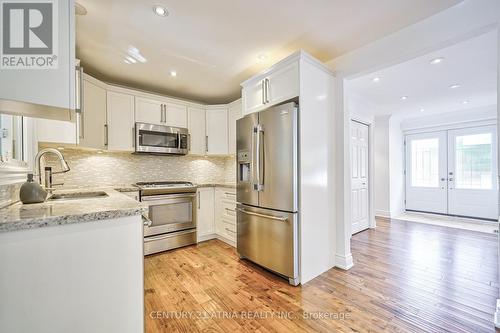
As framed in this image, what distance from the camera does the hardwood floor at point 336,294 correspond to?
158 cm

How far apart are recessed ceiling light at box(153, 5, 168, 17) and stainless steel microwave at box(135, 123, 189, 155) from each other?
1.63 meters

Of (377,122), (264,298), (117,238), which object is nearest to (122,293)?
(117,238)

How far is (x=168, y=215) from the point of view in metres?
3.01

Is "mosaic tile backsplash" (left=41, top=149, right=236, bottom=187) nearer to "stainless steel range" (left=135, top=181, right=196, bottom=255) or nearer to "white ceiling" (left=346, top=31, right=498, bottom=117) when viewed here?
"stainless steel range" (left=135, top=181, right=196, bottom=255)

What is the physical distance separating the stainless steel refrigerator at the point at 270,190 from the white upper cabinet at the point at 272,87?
0.54 feet

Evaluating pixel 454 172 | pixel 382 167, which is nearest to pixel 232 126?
pixel 382 167

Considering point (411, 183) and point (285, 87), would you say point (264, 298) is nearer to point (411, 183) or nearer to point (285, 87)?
point (285, 87)

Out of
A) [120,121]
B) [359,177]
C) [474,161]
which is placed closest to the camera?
[120,121]

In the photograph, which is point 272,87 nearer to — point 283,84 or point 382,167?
point 283,84

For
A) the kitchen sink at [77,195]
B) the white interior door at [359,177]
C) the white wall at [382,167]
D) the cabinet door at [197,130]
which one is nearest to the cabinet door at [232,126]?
the cabinet door at [197,130]

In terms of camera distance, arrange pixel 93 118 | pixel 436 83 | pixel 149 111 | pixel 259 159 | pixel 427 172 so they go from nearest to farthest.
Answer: pixel 259 159, pixel 93 118, pixel 149 111, pixel 436 83, pixel 427 172

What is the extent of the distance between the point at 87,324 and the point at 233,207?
2318mm

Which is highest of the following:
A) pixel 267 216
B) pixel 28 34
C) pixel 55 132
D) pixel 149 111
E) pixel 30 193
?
pixel 149 111

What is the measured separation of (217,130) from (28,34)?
→ 2783 millimetres
